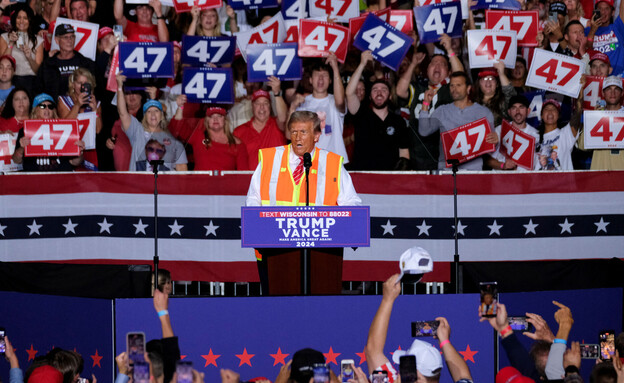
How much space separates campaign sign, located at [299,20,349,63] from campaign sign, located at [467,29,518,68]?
1517 mm

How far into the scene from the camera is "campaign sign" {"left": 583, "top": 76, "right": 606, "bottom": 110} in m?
12.9

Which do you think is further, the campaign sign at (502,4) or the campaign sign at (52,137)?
the campaign sign at (502,4)

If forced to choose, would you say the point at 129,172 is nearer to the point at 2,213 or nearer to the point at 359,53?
the point at 2,213

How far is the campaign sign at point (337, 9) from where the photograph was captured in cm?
1345

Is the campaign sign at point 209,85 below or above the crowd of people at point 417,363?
above

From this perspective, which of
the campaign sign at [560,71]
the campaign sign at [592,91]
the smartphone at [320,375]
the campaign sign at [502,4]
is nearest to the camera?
the smartphone at [320,375]

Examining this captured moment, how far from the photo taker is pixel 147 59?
12.6 metres

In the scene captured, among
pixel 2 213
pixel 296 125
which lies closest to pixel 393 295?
pixel 296 125

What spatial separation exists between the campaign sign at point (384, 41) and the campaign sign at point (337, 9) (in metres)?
1.05

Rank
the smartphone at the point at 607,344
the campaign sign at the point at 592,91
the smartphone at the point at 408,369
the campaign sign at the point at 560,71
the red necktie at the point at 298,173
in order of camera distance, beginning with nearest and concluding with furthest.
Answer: the smartphone at the point at 408,369 < the smartphone at the point at 607,344 < the red necktie at the point at 298,173 < the campaign sign at the point at 560,71 < the campaign sign at the point at 592,91

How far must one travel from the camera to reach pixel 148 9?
539 inches

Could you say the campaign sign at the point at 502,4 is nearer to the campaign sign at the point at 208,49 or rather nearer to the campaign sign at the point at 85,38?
the campaign sign at the point at 208,49

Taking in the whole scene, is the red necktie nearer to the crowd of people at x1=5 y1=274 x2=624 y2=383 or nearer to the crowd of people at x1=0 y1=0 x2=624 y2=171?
the crowd of people at x1=5 y1=274 x2=624 y2=383

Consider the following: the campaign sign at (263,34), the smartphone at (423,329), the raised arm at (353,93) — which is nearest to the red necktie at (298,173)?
the smartphone at (423,329)
